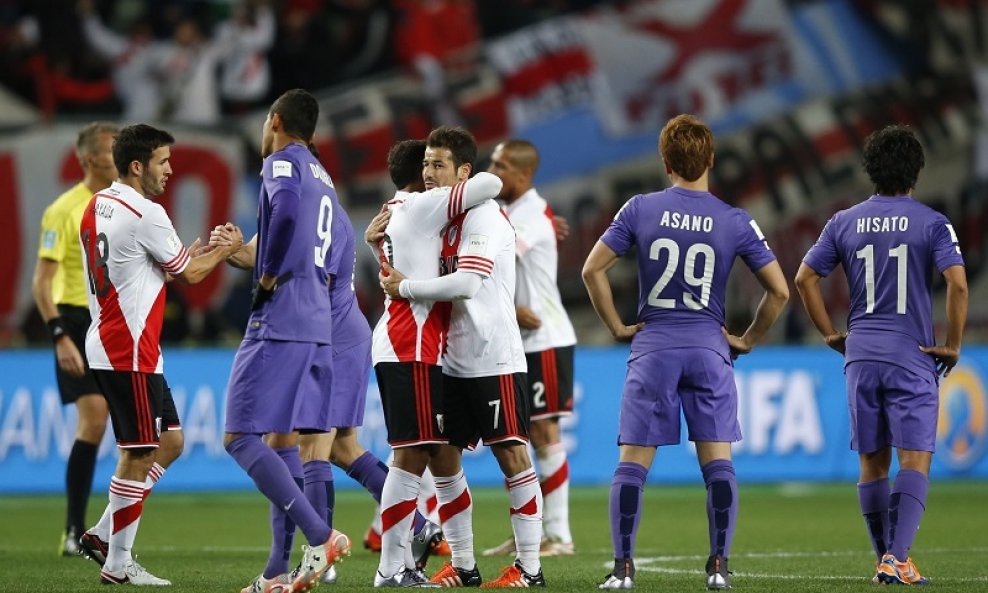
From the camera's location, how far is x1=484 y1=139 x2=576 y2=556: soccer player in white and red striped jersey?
9.16 m

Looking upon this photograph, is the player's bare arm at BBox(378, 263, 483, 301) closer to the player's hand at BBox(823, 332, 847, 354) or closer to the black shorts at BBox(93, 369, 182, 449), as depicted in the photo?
the black shorts at BBox(93, 369, 182, 449)

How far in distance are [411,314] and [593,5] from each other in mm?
15025

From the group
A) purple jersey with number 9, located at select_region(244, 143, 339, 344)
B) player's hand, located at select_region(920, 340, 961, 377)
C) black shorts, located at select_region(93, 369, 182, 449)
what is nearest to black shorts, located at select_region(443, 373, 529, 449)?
purple jersey with number 9, located at select_region(244, 143, 339, 344)

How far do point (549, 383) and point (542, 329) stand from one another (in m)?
0.34

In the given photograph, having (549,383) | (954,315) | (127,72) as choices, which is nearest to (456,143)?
(954,315)

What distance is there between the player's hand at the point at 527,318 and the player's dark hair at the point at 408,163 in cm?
195

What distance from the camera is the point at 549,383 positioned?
9234 mm

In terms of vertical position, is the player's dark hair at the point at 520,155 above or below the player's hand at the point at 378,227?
above

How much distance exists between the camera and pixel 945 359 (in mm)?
7012

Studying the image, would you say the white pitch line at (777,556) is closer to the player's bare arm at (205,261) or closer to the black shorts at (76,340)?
the player's bare arm at (205,261)

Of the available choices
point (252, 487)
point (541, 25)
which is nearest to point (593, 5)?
point (541, 25)

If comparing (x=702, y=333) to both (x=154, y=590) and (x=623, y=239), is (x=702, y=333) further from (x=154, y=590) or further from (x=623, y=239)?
(x=154, y=590)

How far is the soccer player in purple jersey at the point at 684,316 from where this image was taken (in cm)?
662

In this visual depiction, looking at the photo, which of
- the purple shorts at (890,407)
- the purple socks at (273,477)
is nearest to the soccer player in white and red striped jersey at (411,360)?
the purple socks at (273,477)
